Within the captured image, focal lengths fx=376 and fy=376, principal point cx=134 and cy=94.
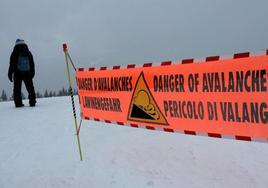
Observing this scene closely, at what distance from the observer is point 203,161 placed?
19.1ft

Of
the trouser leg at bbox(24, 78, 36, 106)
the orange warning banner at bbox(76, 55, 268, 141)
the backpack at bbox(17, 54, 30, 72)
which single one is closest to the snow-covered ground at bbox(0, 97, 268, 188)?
the orange warning banner at bbox(76, 55, 268, 141)

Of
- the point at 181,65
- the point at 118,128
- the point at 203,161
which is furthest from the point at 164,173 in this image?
the point at 118,128

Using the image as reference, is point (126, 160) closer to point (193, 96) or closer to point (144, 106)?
point (144, 106)

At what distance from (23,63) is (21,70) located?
24 centimetres

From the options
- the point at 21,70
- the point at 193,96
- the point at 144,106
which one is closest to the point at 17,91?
the point at 21,70

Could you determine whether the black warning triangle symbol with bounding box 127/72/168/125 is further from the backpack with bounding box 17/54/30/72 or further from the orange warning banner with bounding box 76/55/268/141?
the backpack with bounding box 17/54/30/72

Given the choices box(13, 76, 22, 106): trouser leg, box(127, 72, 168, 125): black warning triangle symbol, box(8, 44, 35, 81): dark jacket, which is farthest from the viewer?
box(13, 76, 22, 106): trouser leg

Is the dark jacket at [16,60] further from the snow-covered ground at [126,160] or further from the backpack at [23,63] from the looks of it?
the snow-covered ground at [126,160]

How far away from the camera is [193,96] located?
4879 mm

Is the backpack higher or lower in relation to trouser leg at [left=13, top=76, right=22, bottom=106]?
higher

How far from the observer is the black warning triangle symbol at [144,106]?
214 inches

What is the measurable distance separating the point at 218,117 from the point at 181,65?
830 millimetres

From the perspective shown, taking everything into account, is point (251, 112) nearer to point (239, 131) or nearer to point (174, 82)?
point (239, 131)

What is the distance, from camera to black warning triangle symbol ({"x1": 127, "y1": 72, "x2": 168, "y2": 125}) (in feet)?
17.8
